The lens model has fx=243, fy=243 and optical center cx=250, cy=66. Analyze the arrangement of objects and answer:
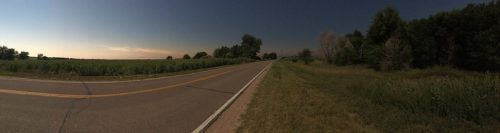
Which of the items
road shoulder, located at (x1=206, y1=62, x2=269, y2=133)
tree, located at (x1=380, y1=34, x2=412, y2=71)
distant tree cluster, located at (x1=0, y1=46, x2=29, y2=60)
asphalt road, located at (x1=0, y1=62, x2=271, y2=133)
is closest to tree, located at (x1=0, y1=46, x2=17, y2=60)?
distant tree cluster, located at (x1=0, y1=46, x2=29, y2=60)

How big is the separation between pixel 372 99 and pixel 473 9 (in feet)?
103

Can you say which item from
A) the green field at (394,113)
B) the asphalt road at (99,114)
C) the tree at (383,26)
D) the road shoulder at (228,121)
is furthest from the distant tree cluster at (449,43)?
the asphalt road at (99,114)

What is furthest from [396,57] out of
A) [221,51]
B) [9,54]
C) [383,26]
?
[221,51]

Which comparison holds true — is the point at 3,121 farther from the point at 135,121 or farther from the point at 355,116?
the point at 355,116

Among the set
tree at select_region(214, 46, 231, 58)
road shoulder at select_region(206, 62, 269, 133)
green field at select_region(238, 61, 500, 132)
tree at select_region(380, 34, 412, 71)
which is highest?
tree at select_region(214, 46, 231, 58)

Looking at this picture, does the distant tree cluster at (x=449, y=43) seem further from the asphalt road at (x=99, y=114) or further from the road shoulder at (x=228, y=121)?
the asphalt road at (x=99, y=114)

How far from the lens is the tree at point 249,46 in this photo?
402ft

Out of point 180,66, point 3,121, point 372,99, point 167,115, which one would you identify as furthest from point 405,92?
point 180,66

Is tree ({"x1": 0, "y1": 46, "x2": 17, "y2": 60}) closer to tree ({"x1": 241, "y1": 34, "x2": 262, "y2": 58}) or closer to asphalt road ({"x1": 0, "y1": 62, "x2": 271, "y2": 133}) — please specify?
asphalt road ({"x1": 0, "y1": 62, "x2": 271, "y2": 133})

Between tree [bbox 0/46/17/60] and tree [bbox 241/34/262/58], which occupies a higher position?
tree [bbox 241/34/262/58]

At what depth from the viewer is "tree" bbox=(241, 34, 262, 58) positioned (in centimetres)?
12254

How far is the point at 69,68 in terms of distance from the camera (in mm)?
21609

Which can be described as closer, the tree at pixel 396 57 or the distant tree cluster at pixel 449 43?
the distant tree cluster at pixel 449 43

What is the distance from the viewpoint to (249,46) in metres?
125
